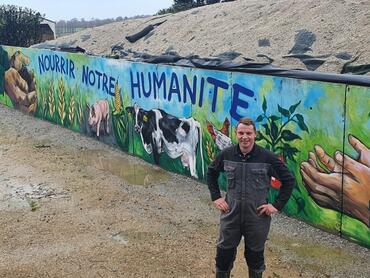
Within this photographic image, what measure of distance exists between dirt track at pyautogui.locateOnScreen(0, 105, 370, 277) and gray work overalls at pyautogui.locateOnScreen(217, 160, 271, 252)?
129cm

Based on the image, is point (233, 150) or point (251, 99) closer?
point (233, 150)

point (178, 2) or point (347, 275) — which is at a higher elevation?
point (178, 2)

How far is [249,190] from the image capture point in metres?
4.78

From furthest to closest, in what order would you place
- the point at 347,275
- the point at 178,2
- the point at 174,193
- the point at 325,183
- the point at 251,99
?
the point at 178,2 < the point at 174,193 < the point at 251,99 < the point at 325,183 < the point at 347,275

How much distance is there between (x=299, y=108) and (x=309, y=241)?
2.03 meters

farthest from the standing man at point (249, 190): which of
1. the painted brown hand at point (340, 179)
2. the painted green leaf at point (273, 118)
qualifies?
the painted green leaf at point (273, 118)

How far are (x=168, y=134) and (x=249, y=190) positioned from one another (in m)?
6.08

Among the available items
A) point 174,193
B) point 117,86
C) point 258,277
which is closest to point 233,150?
point 258,277

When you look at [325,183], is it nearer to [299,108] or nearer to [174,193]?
[299,108]

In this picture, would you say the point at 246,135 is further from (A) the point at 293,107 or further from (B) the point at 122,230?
(B) the point at 122,230

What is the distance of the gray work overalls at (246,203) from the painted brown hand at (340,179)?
233 centimetres

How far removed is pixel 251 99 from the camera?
8.45 meters

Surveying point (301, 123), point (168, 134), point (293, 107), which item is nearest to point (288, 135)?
point (301, 123)

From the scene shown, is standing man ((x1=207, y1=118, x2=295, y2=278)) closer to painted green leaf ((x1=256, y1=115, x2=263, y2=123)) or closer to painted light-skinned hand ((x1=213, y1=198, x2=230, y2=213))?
painted light-skinned hand ((x1=213, y1=198, x2=230, y2=213))
